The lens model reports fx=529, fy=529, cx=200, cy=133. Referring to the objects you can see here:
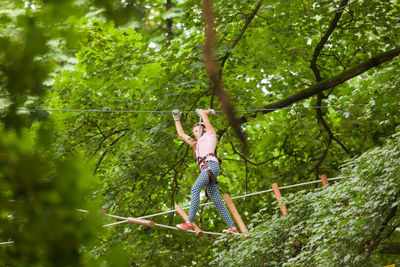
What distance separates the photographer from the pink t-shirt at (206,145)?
5.77 metres

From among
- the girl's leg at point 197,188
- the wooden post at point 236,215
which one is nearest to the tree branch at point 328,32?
the wooden post at point 236,215

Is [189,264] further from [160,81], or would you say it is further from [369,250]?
[369,250]

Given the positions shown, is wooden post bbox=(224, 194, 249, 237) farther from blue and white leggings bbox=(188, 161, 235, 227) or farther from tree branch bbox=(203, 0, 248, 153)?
tree branch bbox=(203, 0, 248, 153)

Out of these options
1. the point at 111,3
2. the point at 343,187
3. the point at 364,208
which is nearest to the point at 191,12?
the point at 343,187

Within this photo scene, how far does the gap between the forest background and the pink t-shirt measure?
1.09m

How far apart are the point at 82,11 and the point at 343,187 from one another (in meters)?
4.50

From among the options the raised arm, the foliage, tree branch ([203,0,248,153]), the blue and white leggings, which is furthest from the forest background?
the raised arm

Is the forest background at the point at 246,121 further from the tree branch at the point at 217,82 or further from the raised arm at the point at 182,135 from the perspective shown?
the raised arm at the point at 182,135

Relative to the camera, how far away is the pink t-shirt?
18.9 ft

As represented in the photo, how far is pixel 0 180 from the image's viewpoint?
123cm

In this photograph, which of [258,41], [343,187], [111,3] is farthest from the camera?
[258,41]

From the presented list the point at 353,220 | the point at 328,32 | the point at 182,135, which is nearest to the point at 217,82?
the point at 353,220

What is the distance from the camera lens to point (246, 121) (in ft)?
25.5

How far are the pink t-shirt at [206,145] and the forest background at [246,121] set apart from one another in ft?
3.59
